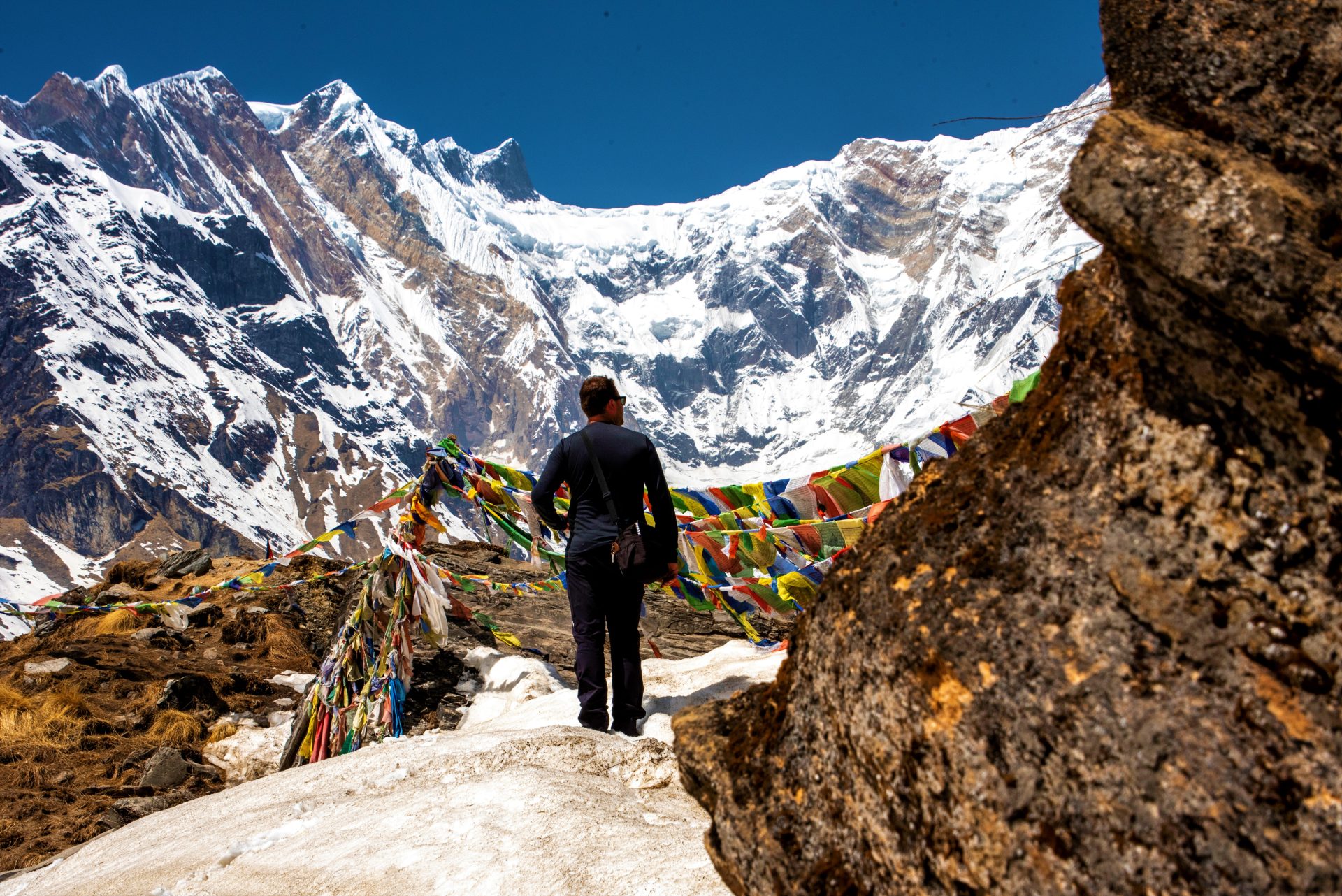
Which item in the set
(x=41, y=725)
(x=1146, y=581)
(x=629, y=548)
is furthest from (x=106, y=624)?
(x=1146, y=581)

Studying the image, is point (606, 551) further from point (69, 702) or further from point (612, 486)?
point (69, 702)

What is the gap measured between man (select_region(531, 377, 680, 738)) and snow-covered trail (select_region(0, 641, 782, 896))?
0.90 ft

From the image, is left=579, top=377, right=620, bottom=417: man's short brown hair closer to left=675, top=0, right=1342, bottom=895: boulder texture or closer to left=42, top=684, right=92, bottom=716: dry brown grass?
left=675, top=0, right=1342, bottom=895: boulder texture

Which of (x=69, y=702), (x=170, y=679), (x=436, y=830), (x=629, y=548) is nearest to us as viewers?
(x=436, y=830)

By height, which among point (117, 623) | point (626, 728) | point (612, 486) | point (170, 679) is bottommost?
point (626, 728)

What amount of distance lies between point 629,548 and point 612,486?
34 cm

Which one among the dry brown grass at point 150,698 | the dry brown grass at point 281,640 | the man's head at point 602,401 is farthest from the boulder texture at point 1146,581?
the dry brown grass at point 281,640

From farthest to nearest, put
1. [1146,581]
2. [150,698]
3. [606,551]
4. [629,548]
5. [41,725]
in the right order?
[150,698] → [41,725] → [606,551] → [629,548] → [1146,581]

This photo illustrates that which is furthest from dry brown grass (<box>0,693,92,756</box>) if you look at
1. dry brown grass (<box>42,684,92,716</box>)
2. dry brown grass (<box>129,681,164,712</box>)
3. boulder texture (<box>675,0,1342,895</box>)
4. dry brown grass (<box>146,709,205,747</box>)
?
boulder texture (<box>675,0,1342,895</box>)

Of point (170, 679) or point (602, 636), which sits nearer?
point (602, 636)

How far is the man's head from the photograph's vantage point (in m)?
4.95

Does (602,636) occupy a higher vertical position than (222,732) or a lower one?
higher

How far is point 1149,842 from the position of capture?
1.48 m

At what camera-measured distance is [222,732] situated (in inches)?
251
